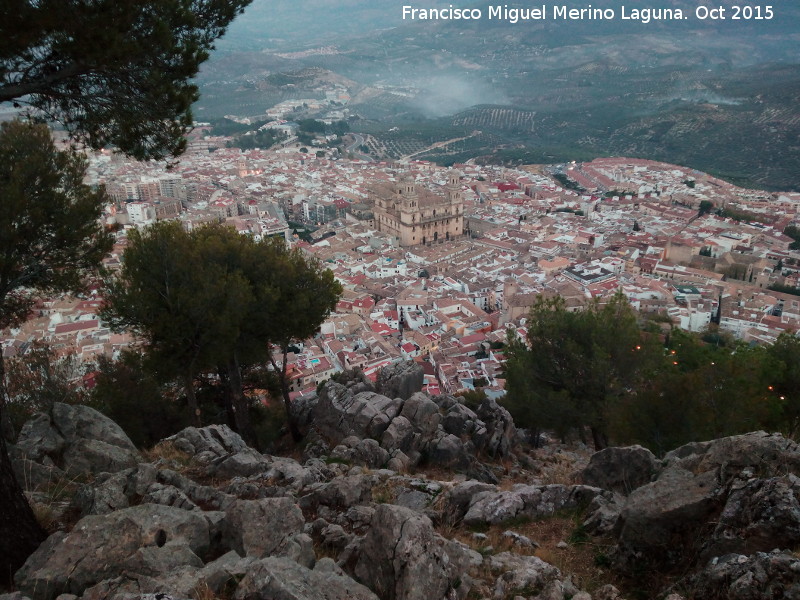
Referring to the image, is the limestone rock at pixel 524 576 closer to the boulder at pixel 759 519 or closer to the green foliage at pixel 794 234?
the boulder at pixel 759 519

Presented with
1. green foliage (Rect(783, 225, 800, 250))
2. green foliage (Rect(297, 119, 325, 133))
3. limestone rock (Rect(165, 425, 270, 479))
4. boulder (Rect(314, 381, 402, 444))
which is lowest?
green foliage (Rect(783, 225, 800, 250))

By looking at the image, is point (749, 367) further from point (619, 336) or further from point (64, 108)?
point (64, 108)

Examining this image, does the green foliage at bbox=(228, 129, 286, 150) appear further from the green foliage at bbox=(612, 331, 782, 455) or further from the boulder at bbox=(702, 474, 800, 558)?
the boulder at bbox=(702, 474, 800, 558)

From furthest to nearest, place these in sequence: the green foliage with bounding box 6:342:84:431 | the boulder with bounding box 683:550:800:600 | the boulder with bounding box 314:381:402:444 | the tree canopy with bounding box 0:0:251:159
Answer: the green foliage with bounding box 6:342:84:431
the boulder with bounding box 314:381:402:444
the tree canopy with bounding box 0:0:251:159
the boulder with bounding box 683:550:800:600

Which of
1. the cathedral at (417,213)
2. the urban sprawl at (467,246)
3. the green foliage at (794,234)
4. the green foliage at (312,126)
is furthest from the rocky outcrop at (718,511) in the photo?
the green foliage at (312,126)

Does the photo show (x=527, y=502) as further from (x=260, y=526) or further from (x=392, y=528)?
(x=260, y=526)

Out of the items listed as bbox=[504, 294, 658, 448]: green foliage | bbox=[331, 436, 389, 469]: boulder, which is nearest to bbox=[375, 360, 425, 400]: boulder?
bbox=[504, 294, 658, 448]: green foliage

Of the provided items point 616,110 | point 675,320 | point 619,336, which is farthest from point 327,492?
point 616,110
